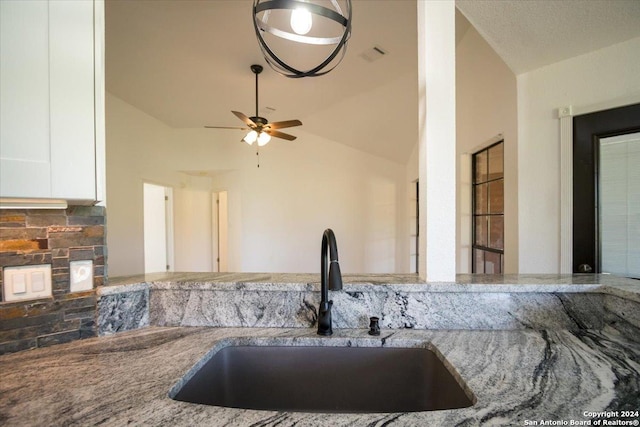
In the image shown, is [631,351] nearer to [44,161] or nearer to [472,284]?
[472,284]

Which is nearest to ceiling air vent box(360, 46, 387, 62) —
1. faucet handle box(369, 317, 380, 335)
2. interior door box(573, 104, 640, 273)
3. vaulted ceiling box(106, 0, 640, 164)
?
vaulted ceiling box(106, 0, 640, 164)

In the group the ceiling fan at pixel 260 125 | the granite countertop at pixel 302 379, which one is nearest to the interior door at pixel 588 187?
the granite countertop at pixel 302 379

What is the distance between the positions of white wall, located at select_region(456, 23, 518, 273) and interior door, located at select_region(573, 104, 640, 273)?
0.30 m

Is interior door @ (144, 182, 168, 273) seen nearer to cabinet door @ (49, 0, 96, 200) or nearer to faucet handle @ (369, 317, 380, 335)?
cabinet door @ (49, 0, 96, 200)

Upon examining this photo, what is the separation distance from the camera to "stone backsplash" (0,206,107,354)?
0.83 meters

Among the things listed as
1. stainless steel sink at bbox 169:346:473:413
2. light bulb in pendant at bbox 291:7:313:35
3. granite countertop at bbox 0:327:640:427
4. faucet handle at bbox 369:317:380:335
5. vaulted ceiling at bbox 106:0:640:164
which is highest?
vaulted ceiling at bbox 106:0:640:164

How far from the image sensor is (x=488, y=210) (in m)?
2.44

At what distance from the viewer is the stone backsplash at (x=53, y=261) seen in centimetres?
83

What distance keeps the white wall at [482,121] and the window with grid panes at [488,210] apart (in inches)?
2.5

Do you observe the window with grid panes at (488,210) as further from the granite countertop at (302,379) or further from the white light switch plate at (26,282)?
the white light switch plate at (26,282)

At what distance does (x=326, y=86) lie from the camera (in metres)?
3.11

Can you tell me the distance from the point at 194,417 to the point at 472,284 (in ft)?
3.23

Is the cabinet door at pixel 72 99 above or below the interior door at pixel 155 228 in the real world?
above

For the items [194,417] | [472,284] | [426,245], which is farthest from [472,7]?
[194,417]
